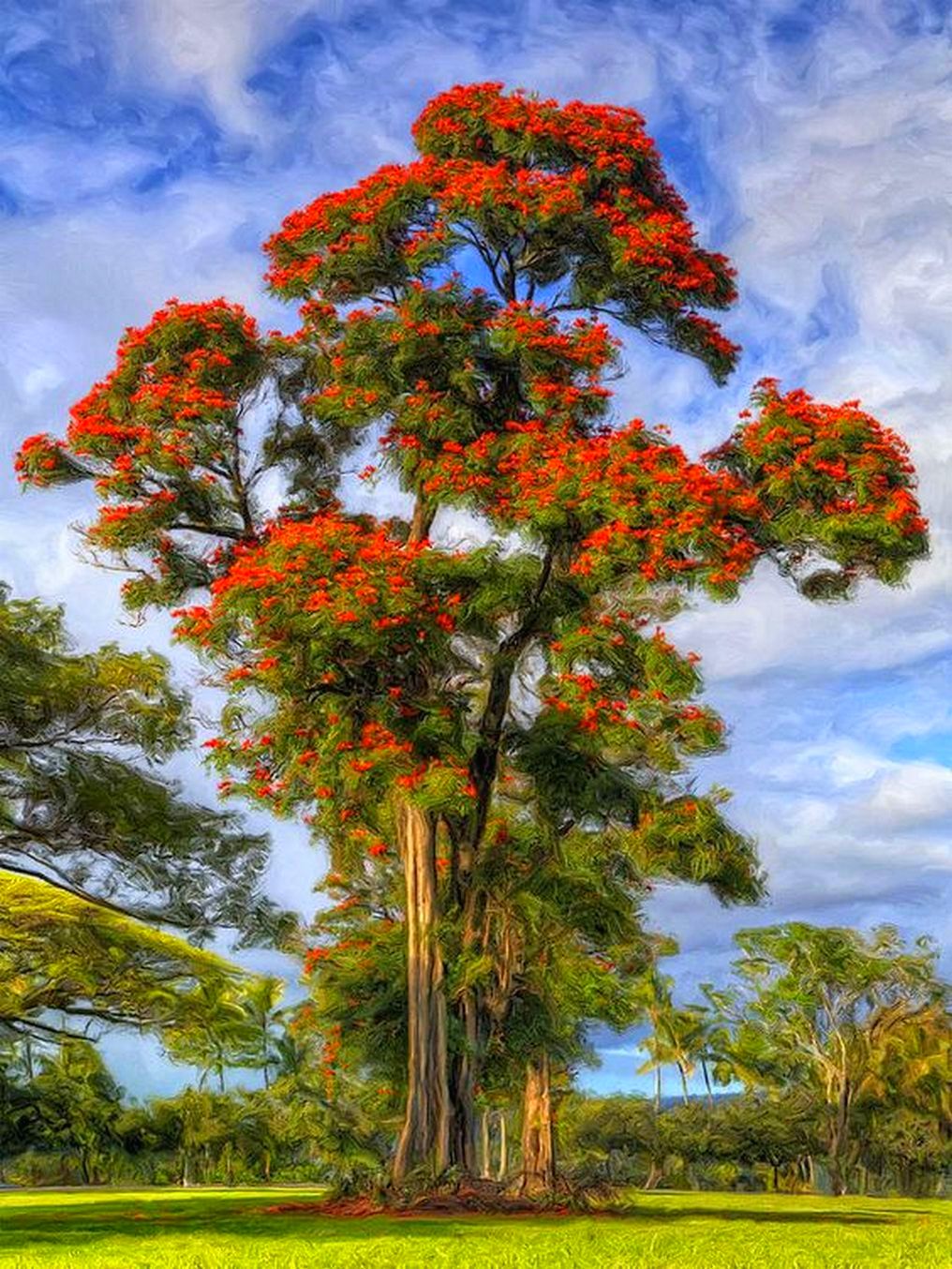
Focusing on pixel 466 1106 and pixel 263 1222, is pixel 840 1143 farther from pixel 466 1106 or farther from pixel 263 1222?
pixel 263 1222

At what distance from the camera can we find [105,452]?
73.8ft

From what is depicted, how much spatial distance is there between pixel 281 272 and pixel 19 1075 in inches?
1470

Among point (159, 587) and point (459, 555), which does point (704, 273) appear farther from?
point (159, 587)

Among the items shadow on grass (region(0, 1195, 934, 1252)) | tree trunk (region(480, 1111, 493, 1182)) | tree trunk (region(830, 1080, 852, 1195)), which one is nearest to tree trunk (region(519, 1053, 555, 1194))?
tree trunk (region(480, 1111, 493, 1182))

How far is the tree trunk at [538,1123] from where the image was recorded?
25.0m

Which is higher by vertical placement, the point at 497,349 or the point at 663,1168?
the point at 497,349

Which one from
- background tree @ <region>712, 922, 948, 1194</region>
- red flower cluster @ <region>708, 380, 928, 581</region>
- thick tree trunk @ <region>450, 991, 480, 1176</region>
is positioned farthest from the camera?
background tree @ <region>712, 922, 948, 1194</region>

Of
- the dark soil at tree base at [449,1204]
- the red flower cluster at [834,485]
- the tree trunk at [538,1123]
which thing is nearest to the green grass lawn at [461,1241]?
the dark soil at tree base at [449,1204]

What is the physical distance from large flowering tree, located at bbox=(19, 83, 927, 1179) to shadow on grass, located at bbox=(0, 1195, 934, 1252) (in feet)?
7.55

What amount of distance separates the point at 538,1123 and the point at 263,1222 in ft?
26.6

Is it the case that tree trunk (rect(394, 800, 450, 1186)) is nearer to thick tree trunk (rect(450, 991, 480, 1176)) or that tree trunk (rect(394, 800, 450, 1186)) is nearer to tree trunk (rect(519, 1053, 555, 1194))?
thick tree trunk (rect(450, 991, 480, 1176))

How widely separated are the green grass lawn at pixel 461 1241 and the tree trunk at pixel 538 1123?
2382mm

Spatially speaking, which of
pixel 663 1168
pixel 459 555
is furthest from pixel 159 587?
pixel 663 1168

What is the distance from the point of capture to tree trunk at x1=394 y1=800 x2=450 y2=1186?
808 inches
